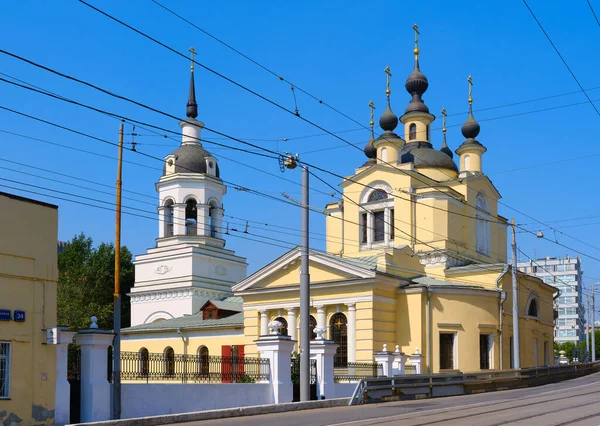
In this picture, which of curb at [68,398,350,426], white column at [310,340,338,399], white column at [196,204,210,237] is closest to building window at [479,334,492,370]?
white column at [310,340,338,399]

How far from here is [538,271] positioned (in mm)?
135625

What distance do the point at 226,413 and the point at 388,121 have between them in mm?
28860

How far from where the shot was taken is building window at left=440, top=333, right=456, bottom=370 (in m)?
36.0

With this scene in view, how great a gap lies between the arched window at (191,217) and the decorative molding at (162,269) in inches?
91.5

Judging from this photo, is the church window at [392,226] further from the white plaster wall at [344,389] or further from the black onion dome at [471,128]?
the white plaster wall at [344,389]

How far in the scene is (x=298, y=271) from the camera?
126 ft

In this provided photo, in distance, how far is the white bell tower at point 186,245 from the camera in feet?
160

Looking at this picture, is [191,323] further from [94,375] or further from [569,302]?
[569,302]

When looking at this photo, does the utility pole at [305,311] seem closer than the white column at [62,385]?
No

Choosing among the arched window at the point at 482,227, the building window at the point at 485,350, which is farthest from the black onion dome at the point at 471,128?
the building window at the point at 485,350

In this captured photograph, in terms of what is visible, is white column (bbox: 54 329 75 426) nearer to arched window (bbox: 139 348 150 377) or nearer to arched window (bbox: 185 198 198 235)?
arched window (bbox: 139 348 150 377)

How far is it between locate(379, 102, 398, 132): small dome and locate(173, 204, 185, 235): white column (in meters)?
12.5

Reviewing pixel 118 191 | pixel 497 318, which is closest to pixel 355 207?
pixel 497 318

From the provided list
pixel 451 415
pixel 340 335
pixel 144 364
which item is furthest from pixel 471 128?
pixel 451 415
